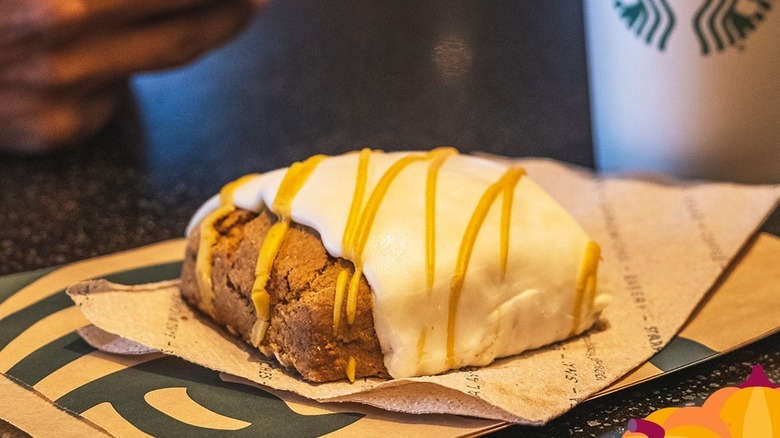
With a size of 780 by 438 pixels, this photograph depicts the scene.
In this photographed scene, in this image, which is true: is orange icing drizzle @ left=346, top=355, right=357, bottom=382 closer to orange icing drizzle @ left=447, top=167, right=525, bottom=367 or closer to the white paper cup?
orange icing drizzle @ left=447, top=167, right=525, bottom=367

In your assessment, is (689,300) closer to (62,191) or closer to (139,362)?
(139,362)

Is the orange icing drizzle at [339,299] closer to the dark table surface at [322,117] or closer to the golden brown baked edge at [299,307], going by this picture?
the golden brown baked edge at [299,307]

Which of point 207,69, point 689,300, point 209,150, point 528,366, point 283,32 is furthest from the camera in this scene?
point 283,32

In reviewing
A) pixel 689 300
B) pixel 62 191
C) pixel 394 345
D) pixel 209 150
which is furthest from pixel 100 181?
pixel 689 300

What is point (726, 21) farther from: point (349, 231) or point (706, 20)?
point (349, 231)

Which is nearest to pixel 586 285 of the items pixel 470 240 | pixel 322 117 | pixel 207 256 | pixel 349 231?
pixel 470 240

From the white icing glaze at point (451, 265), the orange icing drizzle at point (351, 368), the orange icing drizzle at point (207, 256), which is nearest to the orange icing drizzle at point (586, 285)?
the white icing glaze at point (451, 265)
